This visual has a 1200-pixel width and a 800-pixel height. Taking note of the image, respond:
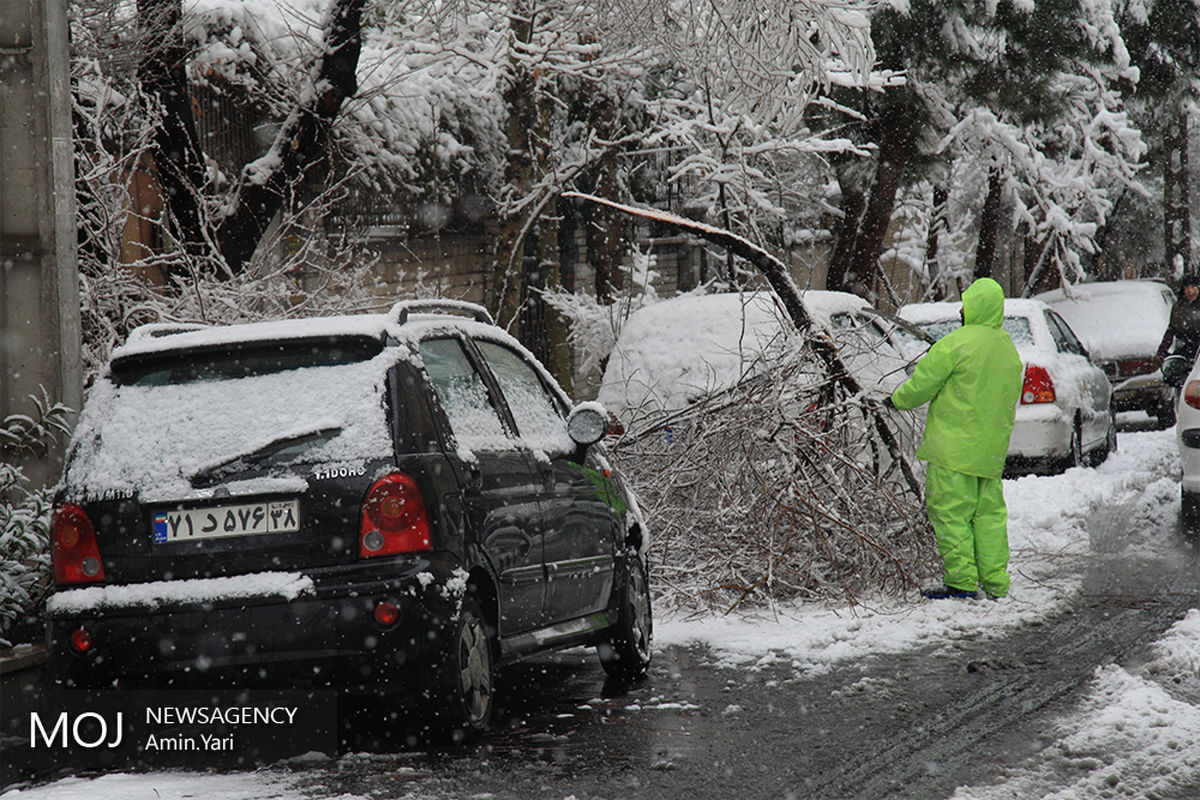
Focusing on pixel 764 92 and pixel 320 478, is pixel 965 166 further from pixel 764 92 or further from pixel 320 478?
pixel 320 478

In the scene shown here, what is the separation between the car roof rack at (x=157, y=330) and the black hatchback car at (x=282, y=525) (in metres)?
→ 0.03

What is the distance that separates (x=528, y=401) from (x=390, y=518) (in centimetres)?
168

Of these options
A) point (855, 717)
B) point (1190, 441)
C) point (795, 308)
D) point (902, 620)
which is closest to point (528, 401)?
point (855, 717)

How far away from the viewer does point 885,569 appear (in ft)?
29.0

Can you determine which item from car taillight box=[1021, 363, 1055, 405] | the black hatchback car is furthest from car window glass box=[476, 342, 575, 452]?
car taillight box=[1021, 363, 1055, 405]

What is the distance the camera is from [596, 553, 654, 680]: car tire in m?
7.05

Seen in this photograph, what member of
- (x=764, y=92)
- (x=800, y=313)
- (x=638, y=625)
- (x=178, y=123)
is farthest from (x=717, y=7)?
(x=638, y=625)

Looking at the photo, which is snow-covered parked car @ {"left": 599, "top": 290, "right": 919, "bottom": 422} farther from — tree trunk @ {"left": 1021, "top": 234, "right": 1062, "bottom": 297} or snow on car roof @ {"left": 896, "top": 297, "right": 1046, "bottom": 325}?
tree trunk @ {"left": 1021, "top": 234, "right": 1062, "bottom": 297}

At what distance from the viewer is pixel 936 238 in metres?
30.1

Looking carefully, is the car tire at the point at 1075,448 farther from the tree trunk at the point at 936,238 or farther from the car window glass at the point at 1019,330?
the tree trunk at the point at 936,238

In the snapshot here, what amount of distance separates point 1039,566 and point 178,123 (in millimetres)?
6744

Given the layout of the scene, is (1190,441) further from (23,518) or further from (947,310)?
(23,518)

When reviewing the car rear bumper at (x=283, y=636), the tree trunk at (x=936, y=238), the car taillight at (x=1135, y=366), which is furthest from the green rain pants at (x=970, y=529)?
the tree trunk at (x=936, y=238)

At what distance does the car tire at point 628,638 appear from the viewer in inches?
277
